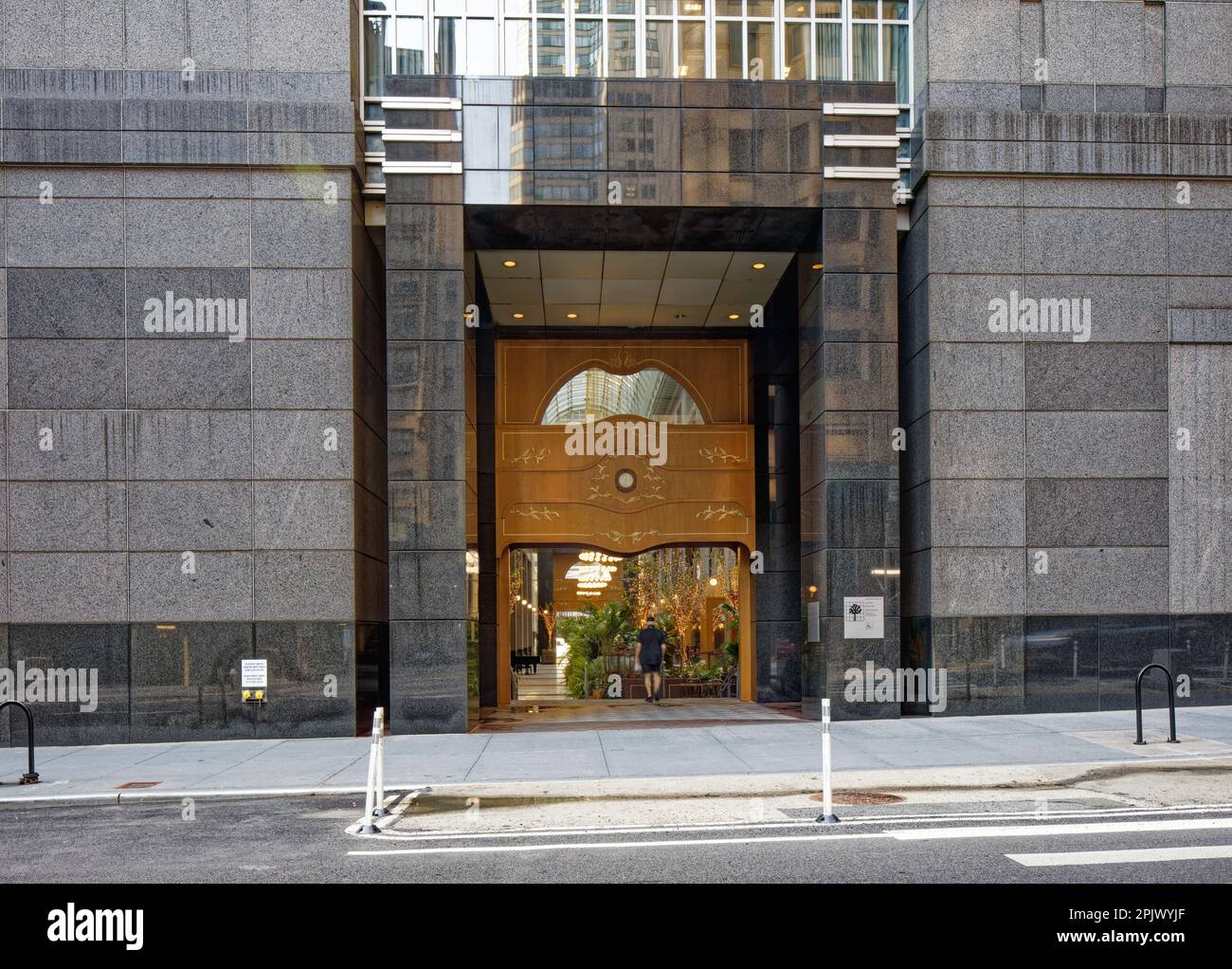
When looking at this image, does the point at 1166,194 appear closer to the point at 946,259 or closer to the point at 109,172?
the point at 946,259

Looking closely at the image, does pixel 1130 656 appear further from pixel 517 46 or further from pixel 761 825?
pixel 517 46

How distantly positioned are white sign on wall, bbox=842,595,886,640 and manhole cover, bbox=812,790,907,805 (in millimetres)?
5759

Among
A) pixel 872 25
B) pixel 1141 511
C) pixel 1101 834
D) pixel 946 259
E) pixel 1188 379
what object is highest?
pixel 872 25

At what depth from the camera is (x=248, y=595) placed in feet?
50.4

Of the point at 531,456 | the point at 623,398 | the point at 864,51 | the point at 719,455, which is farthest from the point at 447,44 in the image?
the point at 719,455

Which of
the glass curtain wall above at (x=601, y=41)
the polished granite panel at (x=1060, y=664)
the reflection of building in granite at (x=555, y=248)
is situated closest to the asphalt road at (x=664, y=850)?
the reflection of building in granite at (x=555, y=248)

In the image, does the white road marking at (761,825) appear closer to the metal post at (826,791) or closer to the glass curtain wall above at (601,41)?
the metal post at (826,791)

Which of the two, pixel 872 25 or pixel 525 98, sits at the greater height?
pixel 872 25

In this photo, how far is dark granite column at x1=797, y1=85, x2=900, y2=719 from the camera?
15953 millimetres

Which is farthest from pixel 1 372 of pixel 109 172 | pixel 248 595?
pixel 248 595

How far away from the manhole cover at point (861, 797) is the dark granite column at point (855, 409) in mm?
5646

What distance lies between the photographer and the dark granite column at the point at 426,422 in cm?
1533

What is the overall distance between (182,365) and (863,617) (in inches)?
429
